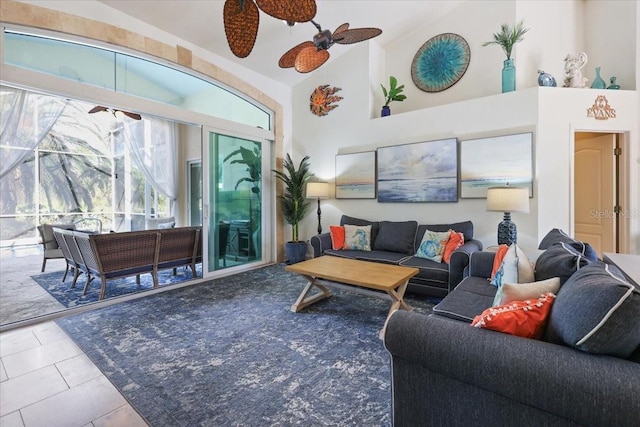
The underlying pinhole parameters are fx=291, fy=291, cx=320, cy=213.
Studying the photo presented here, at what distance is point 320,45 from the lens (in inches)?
113

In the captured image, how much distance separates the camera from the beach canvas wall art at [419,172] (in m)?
3.98

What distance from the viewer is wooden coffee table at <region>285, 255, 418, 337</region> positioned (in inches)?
101

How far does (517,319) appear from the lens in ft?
3.80

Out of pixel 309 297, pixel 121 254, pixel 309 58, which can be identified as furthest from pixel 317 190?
pixel 121 254

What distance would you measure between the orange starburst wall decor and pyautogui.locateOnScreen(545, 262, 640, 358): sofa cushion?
4.63m

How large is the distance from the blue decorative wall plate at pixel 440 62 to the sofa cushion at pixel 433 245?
233 cm

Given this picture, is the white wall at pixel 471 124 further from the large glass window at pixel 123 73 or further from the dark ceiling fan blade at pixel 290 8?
the dark ceiling fan blade at pixel 290 8

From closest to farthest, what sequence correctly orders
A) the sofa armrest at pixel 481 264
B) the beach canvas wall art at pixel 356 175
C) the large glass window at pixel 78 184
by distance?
the sofa armrest at pixel 481 264
the beach canvas wall art at pixel 356 175
the large glass window at pixel 78 184

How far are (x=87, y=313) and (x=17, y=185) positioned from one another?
5091 mm

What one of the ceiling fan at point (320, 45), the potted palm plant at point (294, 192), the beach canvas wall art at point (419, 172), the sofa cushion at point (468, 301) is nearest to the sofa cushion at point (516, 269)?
the sofa cushion at point (468, 301)

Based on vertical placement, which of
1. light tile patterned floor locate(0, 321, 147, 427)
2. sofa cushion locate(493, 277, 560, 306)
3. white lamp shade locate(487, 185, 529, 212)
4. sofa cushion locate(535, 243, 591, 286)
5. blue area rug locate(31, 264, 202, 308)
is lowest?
light tile patterned floor locate(0, 321, 147, 427)

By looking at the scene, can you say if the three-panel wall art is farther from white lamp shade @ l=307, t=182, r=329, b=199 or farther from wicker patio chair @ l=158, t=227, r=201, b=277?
wicker patio chair @ l=158, t=227, r=201, b=277

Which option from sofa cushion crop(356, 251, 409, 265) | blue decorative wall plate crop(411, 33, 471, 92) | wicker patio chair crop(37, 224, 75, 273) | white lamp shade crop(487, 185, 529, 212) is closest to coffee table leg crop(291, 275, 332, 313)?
sofa cushion crop(356, 251, 409, 265)

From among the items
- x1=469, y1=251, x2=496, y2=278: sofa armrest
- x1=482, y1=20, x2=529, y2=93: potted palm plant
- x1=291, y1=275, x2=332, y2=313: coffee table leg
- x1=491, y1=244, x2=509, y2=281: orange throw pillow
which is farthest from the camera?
x1=482, y1=20, x2=529, y2=93: potted palm plant
